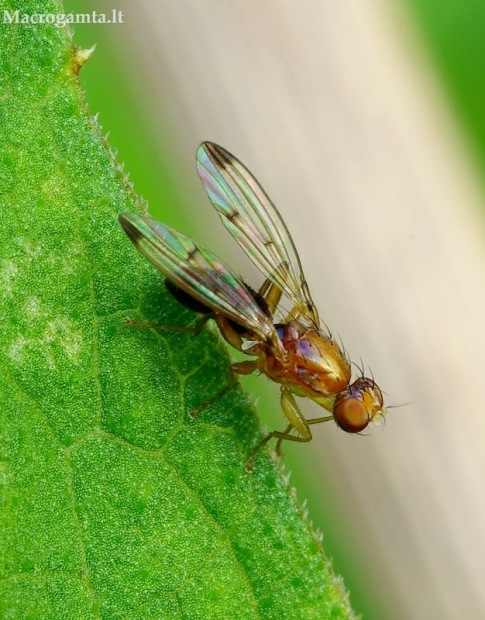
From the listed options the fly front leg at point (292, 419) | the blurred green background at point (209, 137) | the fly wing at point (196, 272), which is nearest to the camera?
the fly wing at point (196, 272)

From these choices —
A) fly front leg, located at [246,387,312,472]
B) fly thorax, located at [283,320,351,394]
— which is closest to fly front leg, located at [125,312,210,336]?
fly thorax, located at [283,320,351,394]

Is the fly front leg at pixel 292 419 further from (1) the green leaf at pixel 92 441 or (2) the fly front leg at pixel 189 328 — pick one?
(2) the fly front leg at pixel 189 328

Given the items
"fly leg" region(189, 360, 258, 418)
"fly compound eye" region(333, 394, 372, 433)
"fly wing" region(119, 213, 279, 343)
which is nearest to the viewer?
"fly wing" region(119, 213, 279, 343)

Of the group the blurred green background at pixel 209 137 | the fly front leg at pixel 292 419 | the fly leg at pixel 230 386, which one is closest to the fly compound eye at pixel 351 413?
the fly front leg at pixel 292 419

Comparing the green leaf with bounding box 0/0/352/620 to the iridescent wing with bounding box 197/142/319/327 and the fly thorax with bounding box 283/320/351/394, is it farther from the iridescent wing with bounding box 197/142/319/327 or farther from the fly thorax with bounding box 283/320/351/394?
the iridescent wing with bounding box 197/142/319/327

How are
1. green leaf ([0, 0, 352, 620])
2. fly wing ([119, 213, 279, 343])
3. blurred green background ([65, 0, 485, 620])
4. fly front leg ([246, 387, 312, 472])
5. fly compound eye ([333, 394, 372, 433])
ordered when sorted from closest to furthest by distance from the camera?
1. green leaf ([0, 0, 352, 620])
2. fly wing ([119, 213, 279, 343])
3. fly compound eye ([333, 394, 372, 433])
4. fly front leg ([246, 387, 312, 472])
5. blurred green background ([65, 0, 485, 620])

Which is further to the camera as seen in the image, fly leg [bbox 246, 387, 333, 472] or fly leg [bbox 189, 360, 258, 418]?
fly leg [bbox 246, 387, 333, 472]
